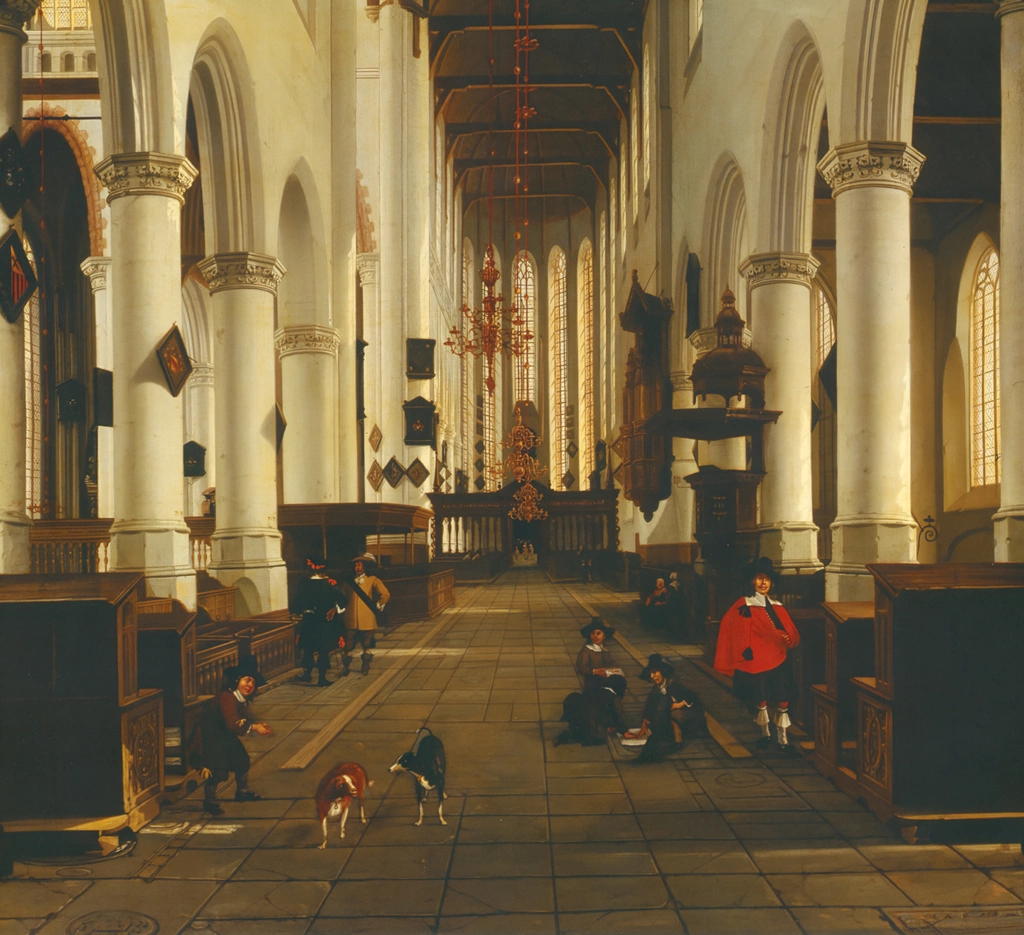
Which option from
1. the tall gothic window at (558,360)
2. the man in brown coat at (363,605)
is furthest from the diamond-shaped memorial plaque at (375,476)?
the tall gothic window at (558,360)

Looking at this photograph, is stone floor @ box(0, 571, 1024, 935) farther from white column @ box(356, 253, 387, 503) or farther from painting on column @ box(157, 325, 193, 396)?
white column @ box(356, 253, 387, 503)

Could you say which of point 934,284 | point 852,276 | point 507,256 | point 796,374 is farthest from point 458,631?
point 507,256

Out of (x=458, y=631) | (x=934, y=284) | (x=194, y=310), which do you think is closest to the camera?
(x=458, y=631)

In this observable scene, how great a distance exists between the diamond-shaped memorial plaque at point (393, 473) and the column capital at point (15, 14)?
52.3 ft

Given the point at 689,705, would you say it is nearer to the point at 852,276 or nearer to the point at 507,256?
the point at 852,276

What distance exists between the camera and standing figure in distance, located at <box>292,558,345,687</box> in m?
9.39

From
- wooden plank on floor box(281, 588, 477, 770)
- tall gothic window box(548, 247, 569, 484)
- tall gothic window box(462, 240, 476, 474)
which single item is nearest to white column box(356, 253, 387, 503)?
wooden plank on floor box(281, 588, 477, 770)

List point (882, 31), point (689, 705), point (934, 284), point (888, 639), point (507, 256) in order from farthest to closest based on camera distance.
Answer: point (507, 256)
point (934, 284)
point (882, 31)
point (689, 705)
point (888, 639)

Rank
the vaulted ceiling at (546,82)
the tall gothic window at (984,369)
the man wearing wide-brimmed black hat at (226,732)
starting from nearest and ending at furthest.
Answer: the man wearing wide-brimmed black hat at (226,732)
the tall gothic window at (984,369)
the vaulted ceiling at (546,82)

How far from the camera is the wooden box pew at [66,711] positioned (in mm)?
4934

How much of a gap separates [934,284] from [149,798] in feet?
63.6

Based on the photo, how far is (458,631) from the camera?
47.3 feet

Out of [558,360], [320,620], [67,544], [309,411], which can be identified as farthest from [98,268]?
[558,360]

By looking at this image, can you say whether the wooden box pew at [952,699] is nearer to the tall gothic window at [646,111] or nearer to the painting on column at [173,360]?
the painting on column at [173,360]
